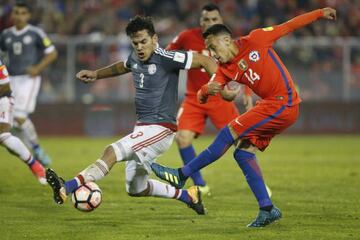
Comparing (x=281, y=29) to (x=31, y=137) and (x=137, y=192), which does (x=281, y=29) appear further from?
(x=31, y=137)

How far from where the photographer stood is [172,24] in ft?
77.3

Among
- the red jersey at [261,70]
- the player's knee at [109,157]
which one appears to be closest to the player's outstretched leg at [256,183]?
the red jersey at [261,70]

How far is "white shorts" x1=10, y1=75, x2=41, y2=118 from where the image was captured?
47.4 feet

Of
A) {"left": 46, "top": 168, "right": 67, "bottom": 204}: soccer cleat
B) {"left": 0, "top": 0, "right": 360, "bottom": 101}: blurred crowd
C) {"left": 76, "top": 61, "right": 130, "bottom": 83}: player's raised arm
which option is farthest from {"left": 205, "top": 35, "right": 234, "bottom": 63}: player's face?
{"left": 0, "top": 0, "right": 360, "bottom": 101}: blurred crowd

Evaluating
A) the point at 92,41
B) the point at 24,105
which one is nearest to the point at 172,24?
the point at 92,41

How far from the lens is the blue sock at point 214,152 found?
8633 millimetres

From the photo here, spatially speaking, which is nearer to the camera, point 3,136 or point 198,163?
point 198,163

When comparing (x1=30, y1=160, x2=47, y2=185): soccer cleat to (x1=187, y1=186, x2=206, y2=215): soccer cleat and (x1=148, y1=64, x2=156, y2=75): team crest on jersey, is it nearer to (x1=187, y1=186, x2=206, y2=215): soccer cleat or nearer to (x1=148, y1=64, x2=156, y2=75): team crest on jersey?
(x1=187, y1=186, x2=206, y2=215): soccer cleat

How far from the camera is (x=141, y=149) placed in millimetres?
8562

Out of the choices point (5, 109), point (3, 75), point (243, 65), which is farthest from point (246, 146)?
point (5, 109)

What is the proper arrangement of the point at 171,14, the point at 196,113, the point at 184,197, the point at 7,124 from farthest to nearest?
1. the point at 171,14
2. the point at 196,113
3. the point at 7,124
4. the point at 184,197

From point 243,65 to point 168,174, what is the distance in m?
1.38

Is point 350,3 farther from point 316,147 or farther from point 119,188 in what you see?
point 119,188

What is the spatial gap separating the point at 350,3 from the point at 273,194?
48.1 ft
